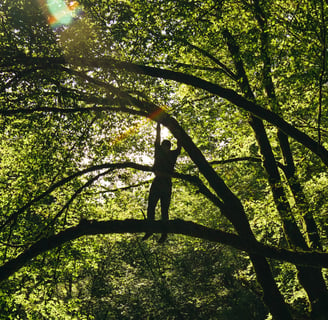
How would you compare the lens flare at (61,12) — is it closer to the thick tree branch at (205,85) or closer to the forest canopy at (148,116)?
the forest canopy at (148,116)

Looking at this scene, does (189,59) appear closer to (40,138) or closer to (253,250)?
(40,138)

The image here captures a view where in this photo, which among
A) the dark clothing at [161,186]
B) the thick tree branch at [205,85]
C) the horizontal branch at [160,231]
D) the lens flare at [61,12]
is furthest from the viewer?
the lens flare at [61,12]

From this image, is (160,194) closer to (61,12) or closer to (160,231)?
(160,231)

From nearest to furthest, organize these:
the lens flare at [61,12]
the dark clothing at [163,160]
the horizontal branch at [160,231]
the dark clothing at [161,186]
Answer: the horizontal branch at [160,231] < the dark clothing at [163,160] < the dark clothing at [161,186] < the lens flare at [61,12]

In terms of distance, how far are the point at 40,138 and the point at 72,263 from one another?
5.58m

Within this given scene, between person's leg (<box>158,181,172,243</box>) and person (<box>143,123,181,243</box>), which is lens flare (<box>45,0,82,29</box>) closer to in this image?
person (<box>143,123,181,243</box>)

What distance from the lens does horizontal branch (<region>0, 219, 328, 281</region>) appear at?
14.3 ft

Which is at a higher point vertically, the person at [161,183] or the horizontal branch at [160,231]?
the person at [161,183]

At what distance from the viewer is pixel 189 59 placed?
1066cm

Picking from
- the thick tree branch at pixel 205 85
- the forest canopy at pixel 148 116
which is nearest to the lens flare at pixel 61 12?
the forest canopy at pixel 148 116

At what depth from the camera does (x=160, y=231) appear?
15.5 ft

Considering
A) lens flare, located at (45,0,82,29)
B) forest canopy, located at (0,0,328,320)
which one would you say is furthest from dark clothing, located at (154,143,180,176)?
lens flare, located at (45,0,82,29)

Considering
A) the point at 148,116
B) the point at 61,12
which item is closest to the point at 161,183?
the point at 148,116

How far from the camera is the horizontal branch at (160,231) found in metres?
4.35
